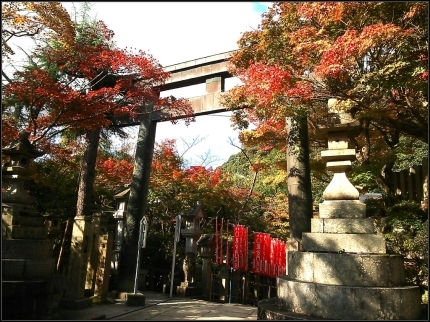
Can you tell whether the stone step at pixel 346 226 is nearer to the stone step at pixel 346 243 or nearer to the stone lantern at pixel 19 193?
the stone step at pixel 346 243

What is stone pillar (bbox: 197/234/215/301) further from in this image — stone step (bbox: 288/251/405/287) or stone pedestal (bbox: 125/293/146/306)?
stone step (bbox: 288/251/405/287)

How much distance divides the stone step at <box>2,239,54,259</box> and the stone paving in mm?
1332

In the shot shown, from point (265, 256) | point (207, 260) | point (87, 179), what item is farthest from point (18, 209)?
point (265, 256)

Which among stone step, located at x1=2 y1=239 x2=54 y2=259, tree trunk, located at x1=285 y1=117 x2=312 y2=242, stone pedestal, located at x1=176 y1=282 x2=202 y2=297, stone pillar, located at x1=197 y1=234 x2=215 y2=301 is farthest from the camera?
stone pillar, located at x1=197 y1=234 x2=215 y2=301

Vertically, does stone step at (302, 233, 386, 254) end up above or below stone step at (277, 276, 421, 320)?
above

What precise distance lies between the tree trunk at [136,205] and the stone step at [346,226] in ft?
23.1

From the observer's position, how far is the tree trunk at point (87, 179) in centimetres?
1078

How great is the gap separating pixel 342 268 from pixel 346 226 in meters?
0.80

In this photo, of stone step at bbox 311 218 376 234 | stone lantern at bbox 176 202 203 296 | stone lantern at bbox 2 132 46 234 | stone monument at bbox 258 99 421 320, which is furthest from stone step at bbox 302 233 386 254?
stone lantern at bbox 176 202 203 296

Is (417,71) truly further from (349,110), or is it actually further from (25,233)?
(25,233)

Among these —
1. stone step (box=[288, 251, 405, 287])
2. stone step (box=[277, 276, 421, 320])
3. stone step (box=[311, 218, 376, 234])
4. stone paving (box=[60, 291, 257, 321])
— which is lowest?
stone paving (box=[60, 291, 257, 321])

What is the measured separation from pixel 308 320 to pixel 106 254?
19.7 ft

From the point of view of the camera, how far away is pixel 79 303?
7344 mm

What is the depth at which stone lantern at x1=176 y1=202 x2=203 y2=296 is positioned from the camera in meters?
11.3
